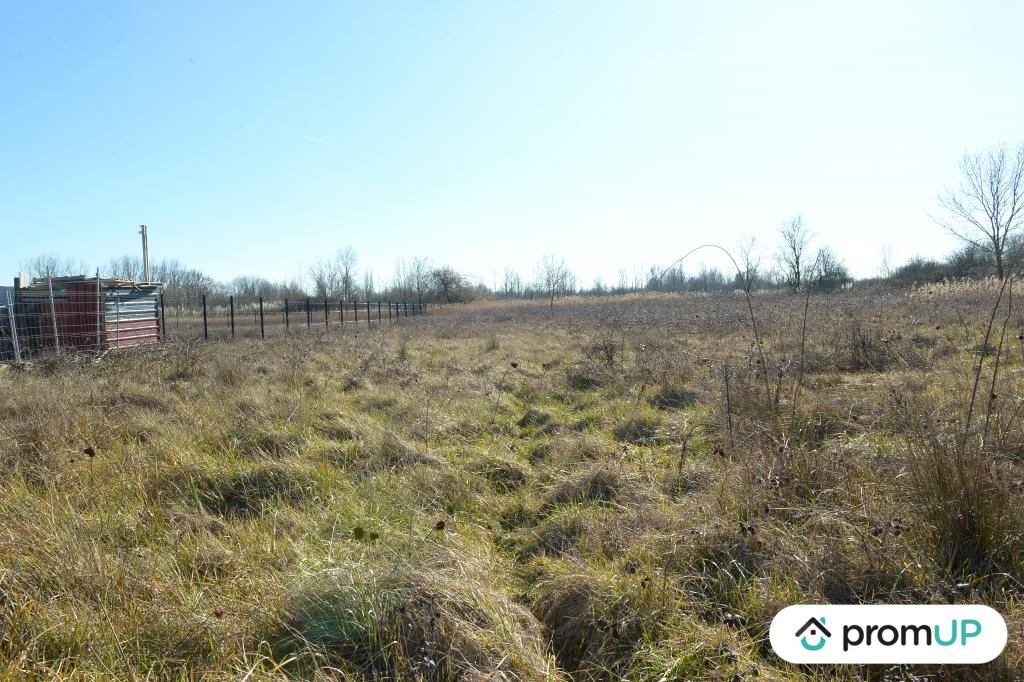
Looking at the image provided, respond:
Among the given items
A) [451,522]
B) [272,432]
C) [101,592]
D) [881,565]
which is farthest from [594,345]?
[101,592]

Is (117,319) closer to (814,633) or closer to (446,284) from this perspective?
(814,633)

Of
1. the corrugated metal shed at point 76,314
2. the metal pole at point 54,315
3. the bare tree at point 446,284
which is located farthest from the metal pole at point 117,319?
the bare tree at point 446,284

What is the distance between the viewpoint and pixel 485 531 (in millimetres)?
3160

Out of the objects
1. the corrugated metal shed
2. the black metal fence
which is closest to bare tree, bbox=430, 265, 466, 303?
the black metal fence

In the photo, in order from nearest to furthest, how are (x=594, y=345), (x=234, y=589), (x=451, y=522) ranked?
1. (x=234, y=589)
2. (x=451, y=522)
3. (x=594, y=345)

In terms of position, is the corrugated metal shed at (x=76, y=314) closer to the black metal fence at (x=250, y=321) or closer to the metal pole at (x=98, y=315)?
the metal pole at (x=98, y=315)

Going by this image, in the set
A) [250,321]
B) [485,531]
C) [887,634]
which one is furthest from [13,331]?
[250,321]

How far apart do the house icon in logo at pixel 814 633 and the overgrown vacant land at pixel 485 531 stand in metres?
0.10

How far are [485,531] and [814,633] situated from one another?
1796mm

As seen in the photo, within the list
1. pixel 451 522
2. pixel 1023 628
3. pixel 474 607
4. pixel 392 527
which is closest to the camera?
pixel 1023 628

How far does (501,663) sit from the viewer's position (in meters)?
1.76

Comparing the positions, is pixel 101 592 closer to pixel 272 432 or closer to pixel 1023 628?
pixel 272 432

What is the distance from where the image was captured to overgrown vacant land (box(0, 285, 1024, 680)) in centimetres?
192

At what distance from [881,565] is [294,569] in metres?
2.54
